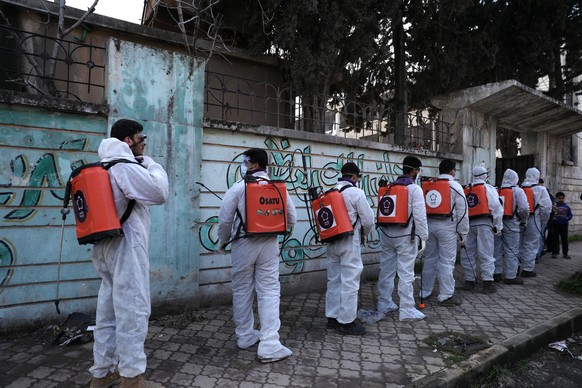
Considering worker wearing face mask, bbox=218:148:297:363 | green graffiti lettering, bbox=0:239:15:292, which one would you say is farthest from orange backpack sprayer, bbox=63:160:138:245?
green graffiti lettering, bbox=0:239:15:292

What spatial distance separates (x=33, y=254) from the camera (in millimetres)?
3754

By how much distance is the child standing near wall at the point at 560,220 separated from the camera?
344 inches

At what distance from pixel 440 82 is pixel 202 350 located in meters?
8.34

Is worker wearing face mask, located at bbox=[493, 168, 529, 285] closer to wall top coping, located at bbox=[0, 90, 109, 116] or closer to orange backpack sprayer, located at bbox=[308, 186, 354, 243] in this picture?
orange backpack sprayer, located at bbox=[308, 186, 354, 243]

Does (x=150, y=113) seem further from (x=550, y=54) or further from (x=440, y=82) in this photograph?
(x=550, y=54)

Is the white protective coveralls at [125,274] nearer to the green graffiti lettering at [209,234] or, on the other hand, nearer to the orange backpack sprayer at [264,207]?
the orange backpack sprayer at [264,207]

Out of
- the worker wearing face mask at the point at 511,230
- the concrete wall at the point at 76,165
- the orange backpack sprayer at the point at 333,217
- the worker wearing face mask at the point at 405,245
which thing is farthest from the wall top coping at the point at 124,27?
the worker wearing face mask at the point at 511,230

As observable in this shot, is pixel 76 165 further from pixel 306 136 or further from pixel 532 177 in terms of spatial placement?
pixel 532 177

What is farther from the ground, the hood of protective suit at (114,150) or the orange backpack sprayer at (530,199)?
the hood of protective suit at (114,150)

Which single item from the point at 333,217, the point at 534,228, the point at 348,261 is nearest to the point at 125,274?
the point at 333,217

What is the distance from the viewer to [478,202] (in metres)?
5.79

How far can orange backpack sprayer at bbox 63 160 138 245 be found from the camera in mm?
2461

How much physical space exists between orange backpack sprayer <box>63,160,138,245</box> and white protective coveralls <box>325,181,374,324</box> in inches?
90.1

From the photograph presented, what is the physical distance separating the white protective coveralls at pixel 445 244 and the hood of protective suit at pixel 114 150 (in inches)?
162
